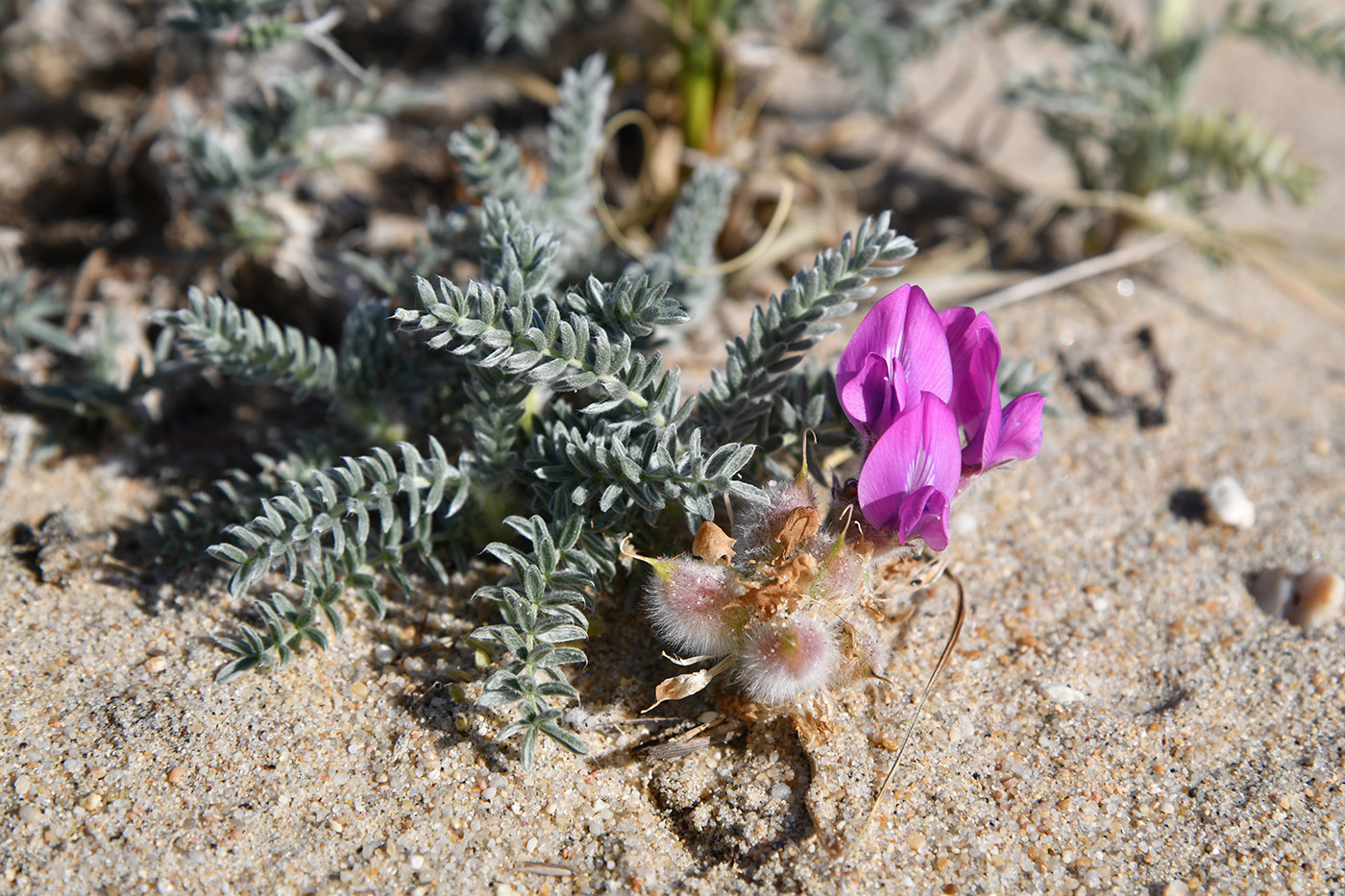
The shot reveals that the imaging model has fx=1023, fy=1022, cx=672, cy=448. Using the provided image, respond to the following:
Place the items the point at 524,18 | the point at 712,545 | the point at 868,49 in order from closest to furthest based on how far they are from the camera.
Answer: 1. the point at 712,545
2. the point at 524,18
3. the point at 868,49

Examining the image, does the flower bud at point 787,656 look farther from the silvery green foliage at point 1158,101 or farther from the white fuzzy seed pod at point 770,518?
the silvery green foliage at point 1158,101

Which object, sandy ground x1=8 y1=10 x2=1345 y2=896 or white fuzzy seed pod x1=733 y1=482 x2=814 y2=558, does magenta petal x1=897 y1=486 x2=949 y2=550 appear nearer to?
white fuzzy seed pod x1=733 y1=482 x2=814 y2=558

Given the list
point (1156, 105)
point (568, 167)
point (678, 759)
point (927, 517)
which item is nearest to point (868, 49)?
point (1156, 105)

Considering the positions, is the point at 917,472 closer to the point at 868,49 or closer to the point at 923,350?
→ the point at 923,350

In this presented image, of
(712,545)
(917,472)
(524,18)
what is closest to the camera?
(917,472)

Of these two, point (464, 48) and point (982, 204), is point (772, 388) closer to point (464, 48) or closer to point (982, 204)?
point (982, 204)

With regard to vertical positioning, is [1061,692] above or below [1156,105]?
below

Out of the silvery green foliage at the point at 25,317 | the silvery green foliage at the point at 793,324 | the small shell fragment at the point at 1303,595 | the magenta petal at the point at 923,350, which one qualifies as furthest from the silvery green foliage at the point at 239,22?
the small shell fragment at the point at 1303,595
